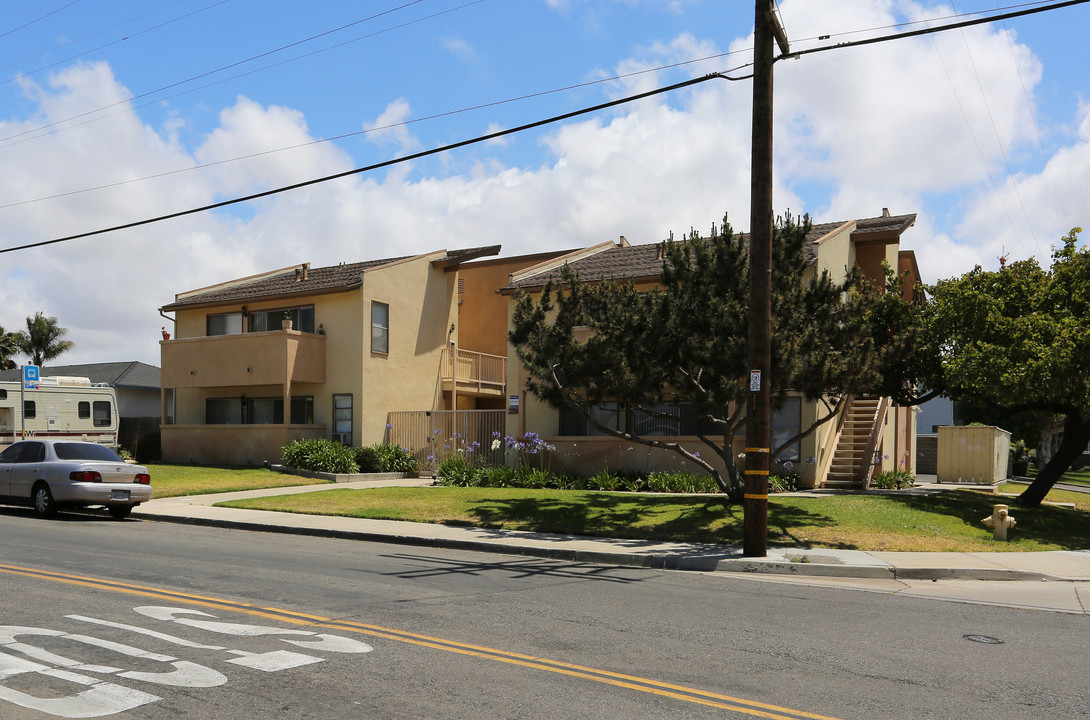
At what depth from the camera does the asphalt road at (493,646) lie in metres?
5.79

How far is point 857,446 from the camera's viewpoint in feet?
78.7

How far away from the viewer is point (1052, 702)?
6199mm

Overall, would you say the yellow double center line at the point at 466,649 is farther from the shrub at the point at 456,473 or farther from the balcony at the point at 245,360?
the balcony at the point at 245,360

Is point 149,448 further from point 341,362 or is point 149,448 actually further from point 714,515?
point 714,515

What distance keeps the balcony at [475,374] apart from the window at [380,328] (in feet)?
8.52

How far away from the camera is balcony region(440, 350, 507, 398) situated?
32.7 metres

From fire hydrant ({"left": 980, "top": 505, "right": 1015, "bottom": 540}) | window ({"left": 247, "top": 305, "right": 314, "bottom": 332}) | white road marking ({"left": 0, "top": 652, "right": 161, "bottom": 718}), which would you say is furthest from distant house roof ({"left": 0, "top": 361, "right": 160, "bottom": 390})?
white road marking ({"left": 0, "top": 652, "right": 161, "bottom": 718})

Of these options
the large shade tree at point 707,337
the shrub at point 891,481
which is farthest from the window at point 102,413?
the shrub at point 891,481

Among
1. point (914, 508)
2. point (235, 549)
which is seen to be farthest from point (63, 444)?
point (914, 508)

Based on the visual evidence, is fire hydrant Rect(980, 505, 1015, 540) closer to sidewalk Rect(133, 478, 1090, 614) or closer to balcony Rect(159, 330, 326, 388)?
sidewalk Rect(133, 478, 1090, 614)

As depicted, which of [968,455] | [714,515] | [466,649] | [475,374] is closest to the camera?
[466,649]

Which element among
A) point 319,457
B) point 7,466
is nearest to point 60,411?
point 319,457

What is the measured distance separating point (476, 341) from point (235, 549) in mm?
21674

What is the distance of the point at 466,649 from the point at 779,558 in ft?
23.3
